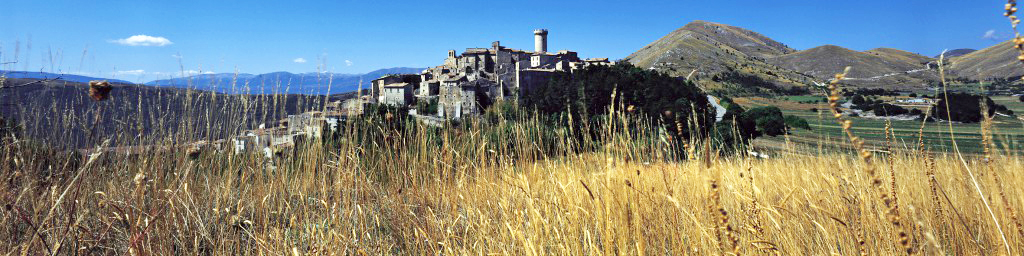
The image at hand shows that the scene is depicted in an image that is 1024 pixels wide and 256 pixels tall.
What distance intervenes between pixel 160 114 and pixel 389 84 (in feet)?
135

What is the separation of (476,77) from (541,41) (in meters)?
17.2

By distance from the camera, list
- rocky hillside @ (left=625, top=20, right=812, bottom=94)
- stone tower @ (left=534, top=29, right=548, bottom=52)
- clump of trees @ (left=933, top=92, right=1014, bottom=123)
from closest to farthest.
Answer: clump of trees @ (left=933, top=92, right=1014, bottom=123)
stone tower @ (left=534, top=29, right=548, bottom=52)
rocky hillside @ (left=625, top=20, right=812, bottom=94)

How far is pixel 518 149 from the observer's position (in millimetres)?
3182

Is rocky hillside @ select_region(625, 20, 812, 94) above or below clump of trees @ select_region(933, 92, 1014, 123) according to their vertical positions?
above

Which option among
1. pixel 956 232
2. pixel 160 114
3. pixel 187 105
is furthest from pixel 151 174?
pixel 956 232

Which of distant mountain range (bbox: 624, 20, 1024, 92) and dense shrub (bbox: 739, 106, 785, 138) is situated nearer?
dense shrub (bbox: 739, 106, 785, 138)

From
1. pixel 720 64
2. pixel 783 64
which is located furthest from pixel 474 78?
pixel 783 64

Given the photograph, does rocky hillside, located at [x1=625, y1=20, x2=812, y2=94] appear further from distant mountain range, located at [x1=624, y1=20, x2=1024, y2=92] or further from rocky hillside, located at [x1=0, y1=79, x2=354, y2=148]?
rocky hillside, located at [x1=0, y1=79, x2=354, y2=148]

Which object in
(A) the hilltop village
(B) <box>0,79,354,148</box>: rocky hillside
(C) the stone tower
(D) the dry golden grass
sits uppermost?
(C) the stone tower

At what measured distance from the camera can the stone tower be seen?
184 feet

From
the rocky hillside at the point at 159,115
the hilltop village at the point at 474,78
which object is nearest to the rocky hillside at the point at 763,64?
the hilltop village at the point at 474,78

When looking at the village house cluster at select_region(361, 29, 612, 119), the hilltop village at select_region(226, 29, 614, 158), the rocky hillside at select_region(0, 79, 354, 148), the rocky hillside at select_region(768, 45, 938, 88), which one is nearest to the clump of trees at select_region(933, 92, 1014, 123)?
the rocky hillside at select_region(0, 79, 354, 148)

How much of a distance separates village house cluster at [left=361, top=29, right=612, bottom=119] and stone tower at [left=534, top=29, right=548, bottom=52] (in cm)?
617

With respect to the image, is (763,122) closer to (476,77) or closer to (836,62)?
(476,77)
